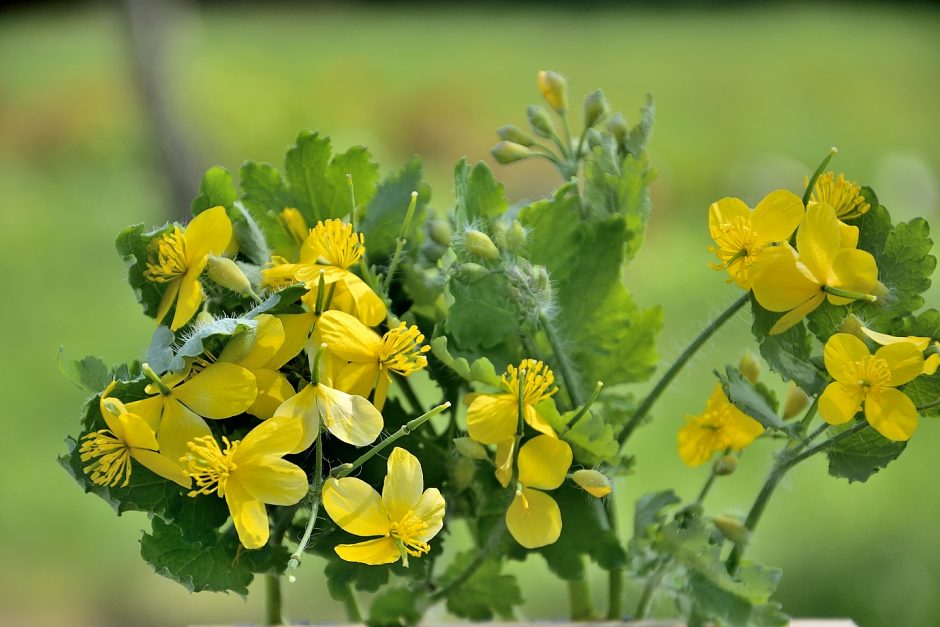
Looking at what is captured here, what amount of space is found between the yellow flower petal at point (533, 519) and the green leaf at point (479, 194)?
0.45 ft

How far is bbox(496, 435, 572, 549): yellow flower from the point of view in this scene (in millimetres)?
471

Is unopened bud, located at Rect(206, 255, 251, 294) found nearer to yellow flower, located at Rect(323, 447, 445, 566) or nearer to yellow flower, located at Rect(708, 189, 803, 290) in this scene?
yellow flower, located at Rect(323, 447, 445, 566)

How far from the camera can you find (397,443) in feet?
1.63

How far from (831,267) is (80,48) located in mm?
5553

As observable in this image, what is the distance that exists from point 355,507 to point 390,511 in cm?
2

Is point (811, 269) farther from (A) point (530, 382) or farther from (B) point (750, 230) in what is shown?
(A) point (530, 382)

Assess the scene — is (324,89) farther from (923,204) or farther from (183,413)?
(183,413)

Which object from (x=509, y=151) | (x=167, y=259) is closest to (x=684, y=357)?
(x=509, y=151)

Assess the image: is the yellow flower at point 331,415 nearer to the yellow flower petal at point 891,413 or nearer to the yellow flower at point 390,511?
the yellow flower at point 390,511

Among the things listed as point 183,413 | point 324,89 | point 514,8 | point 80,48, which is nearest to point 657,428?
point 183,413

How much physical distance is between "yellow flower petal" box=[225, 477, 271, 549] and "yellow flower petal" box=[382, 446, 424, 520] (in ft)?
0.18

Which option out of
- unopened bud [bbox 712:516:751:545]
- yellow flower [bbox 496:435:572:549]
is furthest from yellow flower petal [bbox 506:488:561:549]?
unopened bud [bbox 712:516:751:545]

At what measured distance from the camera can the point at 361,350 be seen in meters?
0.46

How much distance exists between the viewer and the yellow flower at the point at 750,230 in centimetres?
47
